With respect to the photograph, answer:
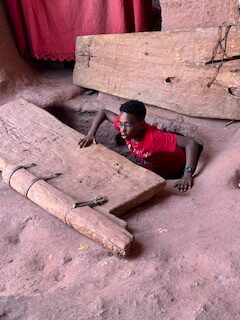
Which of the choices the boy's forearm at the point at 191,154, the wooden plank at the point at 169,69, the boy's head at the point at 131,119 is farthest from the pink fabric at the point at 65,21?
the boy's forearm at the point at 191,154

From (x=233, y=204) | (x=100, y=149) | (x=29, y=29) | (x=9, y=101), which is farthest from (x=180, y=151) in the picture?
(x=29, y=29)

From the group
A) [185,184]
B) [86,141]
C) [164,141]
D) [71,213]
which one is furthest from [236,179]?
[86,141]

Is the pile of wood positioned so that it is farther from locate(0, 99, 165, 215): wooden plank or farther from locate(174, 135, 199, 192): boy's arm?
locate(174, 135, 199, 192): boy's arm

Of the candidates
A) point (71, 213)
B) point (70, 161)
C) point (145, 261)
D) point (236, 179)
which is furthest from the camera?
point (70, 161)

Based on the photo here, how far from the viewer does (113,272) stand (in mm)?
1793

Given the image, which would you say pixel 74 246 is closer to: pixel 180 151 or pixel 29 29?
pixel 180 151

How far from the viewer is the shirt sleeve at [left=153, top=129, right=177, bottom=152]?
260cm

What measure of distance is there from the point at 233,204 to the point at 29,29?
88.5 inches

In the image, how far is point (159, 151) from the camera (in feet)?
8.66

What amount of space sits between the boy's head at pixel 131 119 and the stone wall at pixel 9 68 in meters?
Answer: 1.24

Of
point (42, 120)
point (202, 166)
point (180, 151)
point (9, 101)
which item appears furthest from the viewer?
point (9, 101)

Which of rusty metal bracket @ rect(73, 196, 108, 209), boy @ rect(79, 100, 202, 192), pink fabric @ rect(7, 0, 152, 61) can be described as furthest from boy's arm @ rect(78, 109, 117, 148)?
pink fabric @ rect(7, 0, 152, 61)

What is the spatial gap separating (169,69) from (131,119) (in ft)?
1.81

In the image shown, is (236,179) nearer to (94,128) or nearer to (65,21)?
(94,128)
